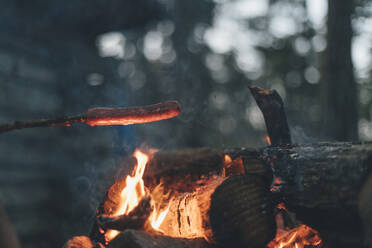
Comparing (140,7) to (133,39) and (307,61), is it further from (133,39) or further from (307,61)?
(133,39)

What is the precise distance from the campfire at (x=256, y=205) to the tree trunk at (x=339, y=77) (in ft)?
14.3

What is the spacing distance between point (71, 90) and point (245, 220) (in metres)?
4.68

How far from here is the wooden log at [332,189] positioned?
1647mm

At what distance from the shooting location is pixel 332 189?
171 centimetres

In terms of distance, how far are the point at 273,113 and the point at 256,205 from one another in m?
0.83

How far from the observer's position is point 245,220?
1.90m

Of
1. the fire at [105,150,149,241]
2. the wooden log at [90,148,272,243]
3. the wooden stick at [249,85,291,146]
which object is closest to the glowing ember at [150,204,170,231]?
the wooden log at [90,148,272,243]

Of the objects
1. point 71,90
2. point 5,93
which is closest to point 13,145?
point 5,93

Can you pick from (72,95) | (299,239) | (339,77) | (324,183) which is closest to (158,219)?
(299,239)

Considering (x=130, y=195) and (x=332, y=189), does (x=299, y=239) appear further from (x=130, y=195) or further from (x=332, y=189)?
(x=130, y=195)

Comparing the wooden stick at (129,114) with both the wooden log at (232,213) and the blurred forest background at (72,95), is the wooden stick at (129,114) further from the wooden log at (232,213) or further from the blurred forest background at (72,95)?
the blurred forest background at (72,95)

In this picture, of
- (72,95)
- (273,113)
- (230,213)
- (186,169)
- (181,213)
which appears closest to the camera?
(230,213)

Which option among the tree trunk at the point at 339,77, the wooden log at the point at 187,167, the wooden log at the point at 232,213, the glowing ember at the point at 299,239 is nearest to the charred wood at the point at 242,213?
the wooden log at the point at 232,213

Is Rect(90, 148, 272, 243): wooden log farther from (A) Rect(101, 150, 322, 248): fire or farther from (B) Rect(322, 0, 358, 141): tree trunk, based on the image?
(B) Rect(322, 0, 358, 141): tree trunk
